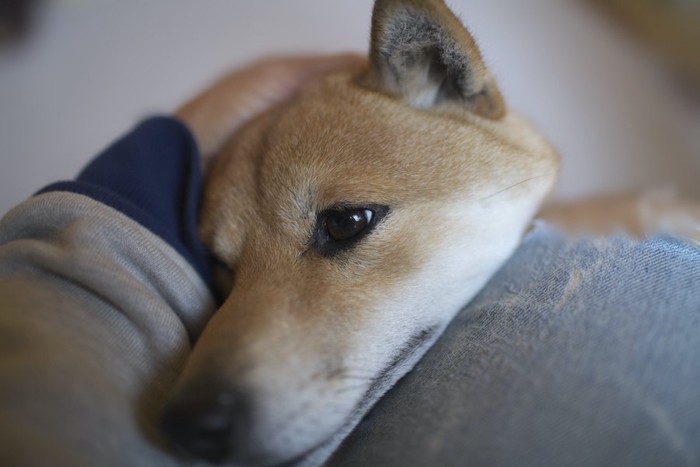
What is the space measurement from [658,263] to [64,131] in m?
2.93

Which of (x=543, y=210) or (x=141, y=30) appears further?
(x=141, y=30)

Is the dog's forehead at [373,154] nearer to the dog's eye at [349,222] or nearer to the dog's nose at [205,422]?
the dog's eye at [349,222]

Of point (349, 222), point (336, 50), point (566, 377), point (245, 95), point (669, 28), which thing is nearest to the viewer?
point (566, 377)

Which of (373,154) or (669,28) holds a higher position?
(669,28)

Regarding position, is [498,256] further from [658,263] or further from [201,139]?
[201,139]

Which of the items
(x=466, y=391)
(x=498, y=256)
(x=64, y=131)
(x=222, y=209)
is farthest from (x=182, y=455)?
(x=64, y=131)

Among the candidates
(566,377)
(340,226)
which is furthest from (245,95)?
(566,377)

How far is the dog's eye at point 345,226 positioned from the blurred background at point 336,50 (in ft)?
6.42

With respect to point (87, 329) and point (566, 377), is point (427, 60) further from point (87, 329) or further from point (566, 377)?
point (87, 329)

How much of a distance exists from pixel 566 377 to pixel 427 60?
86cm

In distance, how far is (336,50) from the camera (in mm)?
2988

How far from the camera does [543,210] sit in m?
1.60

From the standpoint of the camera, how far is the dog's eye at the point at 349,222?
4.13 feet

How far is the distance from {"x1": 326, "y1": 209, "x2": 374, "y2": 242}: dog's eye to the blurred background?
1.96 m
